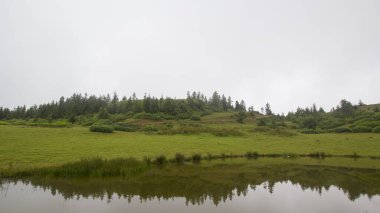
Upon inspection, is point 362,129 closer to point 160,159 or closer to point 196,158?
point 196,158

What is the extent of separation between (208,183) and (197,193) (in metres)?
3.74

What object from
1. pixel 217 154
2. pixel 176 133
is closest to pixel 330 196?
pixel 217 154

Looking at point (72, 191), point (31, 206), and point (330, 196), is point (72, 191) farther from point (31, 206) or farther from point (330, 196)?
point (330, 196)

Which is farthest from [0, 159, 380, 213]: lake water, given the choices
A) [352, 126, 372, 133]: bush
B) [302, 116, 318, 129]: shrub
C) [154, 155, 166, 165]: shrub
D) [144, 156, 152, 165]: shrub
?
[302, 116, 318, 129]: shrub

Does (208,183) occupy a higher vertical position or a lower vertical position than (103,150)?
lower

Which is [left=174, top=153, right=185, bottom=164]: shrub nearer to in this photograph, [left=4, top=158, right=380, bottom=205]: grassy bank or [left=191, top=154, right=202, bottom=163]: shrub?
[left=191, top=154, right=202, bottom=163]: shrub

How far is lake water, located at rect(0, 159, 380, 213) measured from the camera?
15.7 m

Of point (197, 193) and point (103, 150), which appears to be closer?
point (197, 193)

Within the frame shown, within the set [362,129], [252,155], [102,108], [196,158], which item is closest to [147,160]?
[196,158]

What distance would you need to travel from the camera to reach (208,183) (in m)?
22.5

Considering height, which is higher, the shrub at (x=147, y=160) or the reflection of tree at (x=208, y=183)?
the shrub at (x=147, y=160)

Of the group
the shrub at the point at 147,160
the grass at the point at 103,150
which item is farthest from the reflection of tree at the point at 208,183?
the grass at the point at 103,150

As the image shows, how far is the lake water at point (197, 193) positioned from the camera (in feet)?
51.5

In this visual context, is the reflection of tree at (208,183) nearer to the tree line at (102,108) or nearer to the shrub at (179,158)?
the shrub at (179,158)
